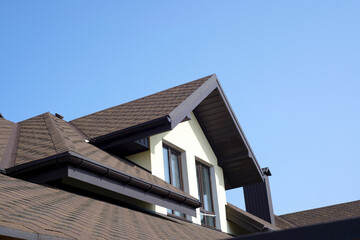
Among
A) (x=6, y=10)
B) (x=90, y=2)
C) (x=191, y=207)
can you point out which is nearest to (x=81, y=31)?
(x=90, y=2)

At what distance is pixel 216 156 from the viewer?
46.0 feet

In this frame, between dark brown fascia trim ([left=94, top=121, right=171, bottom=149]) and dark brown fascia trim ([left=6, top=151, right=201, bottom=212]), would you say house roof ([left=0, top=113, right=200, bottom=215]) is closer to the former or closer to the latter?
dark brown fascia trim ([left=6, top=151, right=201, bottom=212])

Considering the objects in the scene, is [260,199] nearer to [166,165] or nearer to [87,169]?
[166,165]

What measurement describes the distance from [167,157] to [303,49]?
645 cm

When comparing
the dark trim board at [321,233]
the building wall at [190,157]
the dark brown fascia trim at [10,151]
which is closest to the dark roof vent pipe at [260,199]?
the building wall at [190,157]

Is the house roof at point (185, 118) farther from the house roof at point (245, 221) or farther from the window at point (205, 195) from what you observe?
the house roof at point (245, 221)

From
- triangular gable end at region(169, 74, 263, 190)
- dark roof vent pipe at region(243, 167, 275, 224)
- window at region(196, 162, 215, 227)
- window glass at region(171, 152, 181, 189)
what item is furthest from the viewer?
dark roof vent pipe at region(243, 167, 275, 224)

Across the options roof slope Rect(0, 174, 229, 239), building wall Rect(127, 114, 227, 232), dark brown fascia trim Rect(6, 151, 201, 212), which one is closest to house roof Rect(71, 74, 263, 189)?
building wall Rect(127, 114, 227, 232)

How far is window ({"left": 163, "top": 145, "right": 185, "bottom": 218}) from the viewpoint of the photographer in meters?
11.2

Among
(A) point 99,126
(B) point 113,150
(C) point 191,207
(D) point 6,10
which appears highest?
(D) point 6,10

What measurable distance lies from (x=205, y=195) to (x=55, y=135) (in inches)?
200

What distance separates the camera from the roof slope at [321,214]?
Answer: 21078 mm

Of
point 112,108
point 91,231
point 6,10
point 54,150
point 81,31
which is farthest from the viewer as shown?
point 6,10

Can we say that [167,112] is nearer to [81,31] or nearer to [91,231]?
[91,231]
